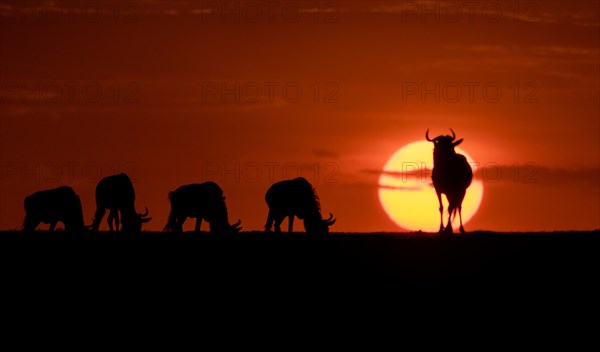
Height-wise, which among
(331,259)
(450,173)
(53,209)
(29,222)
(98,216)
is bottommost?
(331,259)

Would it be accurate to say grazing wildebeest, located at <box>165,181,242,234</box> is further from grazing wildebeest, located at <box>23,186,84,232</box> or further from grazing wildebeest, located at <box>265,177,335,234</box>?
grazing wildebeest, located at <box>23,186,84,232</box>

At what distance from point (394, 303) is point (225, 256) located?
5.66 metres

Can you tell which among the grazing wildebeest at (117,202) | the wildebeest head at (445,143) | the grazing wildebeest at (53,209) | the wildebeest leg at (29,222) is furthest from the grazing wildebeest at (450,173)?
the wildebeest leg at (29,222)

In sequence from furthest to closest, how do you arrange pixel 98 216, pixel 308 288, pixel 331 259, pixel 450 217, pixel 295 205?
1. pixel 98 216
2. pixel 295 205
3. pixel 450 217
4. pixel 331 259
5. pixel 308 288

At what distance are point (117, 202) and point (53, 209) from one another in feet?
6.64

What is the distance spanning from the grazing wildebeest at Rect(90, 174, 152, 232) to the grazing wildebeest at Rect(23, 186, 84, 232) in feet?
2.51

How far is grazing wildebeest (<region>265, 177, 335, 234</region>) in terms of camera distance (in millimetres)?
42562

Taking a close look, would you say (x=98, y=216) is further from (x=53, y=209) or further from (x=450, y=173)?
(x=450, y=173)

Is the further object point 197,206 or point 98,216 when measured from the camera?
point 98,216

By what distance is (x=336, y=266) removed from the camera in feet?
110

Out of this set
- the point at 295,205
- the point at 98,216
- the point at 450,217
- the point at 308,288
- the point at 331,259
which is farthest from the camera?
the point at 98,216

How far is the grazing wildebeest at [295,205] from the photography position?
4256cm

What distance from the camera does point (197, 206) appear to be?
4344 cm

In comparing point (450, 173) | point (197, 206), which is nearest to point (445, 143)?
point (450, 173)
